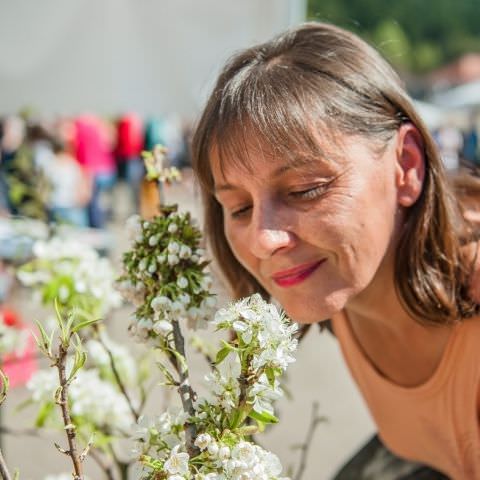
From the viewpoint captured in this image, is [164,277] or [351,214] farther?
[351,214]

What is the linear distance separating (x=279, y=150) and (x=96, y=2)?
4.51 feet

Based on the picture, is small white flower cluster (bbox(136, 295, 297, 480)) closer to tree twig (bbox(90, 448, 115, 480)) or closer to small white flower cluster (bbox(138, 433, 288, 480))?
small white flower cluster (bbox(138, 433, 288, 480))

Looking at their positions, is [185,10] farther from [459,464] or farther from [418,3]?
[418,3]

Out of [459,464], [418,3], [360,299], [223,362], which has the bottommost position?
[418,3]

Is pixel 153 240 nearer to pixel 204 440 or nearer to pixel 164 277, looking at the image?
pixel 164 277

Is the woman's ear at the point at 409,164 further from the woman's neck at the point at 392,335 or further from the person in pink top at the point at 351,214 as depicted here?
the woman's neck at the point at 392,335

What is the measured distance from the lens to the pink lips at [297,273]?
3.75ft

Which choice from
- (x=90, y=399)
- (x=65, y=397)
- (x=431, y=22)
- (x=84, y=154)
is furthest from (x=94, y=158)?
(x=431, y=22)

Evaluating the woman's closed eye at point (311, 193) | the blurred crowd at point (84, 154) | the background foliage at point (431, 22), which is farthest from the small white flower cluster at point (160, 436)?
the background foliage at point (431, 22)

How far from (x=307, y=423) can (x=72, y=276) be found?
2.12m

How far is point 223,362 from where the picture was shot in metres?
0.84

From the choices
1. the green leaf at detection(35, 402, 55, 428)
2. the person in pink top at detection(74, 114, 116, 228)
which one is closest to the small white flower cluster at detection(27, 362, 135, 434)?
the green leaf at detection(35, 402, 55, 428)

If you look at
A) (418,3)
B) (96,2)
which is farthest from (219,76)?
(418,3)

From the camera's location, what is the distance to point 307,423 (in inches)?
130
